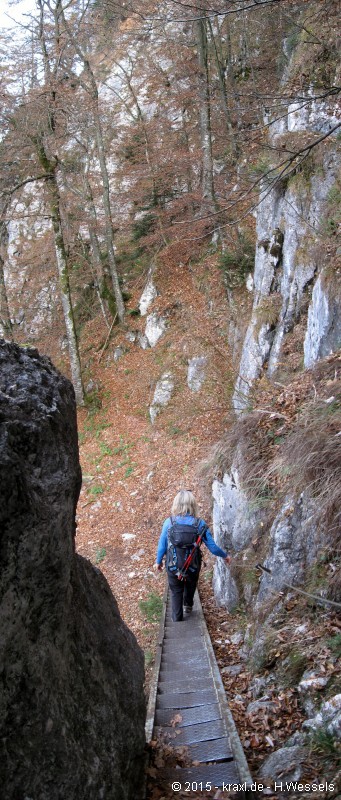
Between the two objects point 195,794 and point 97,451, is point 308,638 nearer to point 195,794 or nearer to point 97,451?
point 195,794

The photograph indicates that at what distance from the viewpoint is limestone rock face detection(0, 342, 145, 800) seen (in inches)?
83.0

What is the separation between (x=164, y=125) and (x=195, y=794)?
22674mm

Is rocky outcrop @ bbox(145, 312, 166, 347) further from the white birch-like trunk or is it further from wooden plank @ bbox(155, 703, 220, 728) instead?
wooden plank @ bbox(155, 703, 220, 728)

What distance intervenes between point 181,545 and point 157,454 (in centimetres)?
730

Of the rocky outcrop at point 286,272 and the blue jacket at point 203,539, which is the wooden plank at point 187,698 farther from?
the rocky outcrop at point 286,272

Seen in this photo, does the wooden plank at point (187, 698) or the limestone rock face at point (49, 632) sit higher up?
the limestone rock face at point (49, 632)

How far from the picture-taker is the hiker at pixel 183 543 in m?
6.31

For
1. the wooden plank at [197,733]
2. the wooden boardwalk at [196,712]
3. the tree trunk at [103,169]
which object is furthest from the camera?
the tree trunk at [103,169]

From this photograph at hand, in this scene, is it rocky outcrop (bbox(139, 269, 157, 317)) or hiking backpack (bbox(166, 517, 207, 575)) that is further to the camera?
rocky outcrop (bbox(139, 269, 157, 317))

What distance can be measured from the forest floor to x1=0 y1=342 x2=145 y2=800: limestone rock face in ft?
5.48

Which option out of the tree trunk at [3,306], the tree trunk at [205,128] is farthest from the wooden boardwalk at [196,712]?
the tree trunk at [3,306]

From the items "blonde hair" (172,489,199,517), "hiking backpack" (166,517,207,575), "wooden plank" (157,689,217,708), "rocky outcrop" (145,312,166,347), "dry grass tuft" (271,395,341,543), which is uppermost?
"rocky outcrop" (145,312,166,347)

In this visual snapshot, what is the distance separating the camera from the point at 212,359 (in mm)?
14242

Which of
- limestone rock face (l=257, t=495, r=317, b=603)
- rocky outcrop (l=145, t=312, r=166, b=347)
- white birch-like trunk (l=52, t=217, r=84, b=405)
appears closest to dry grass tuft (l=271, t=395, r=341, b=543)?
limestone rock face (l=257, t=495, r=317, b=603)
